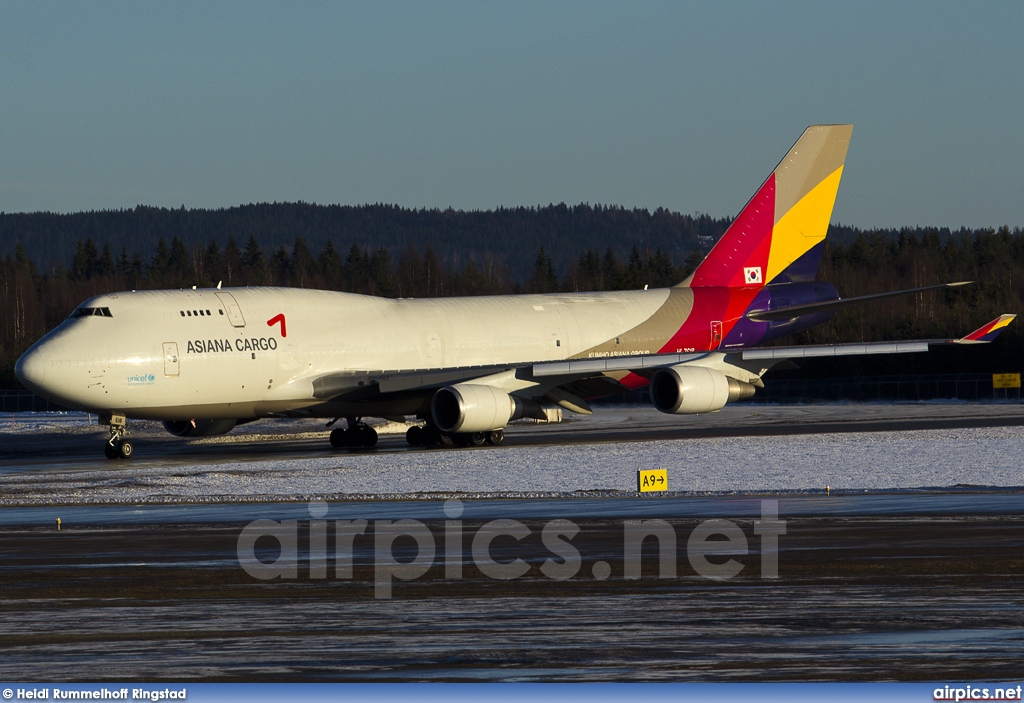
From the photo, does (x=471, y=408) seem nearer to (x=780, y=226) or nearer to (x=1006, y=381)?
(x=780, y=226)

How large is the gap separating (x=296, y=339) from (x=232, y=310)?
1.69 meters

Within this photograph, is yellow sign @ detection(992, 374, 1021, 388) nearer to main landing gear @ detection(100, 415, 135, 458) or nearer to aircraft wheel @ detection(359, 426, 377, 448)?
aircraft wheel @ detection(359, 426, 377, 448)

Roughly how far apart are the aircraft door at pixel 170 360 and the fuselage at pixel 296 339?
0.02 meters

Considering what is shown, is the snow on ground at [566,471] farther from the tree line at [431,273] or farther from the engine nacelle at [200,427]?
the tree line at [431,273]

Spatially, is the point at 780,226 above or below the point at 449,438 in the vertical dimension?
above

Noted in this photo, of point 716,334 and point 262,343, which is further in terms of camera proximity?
point 716,334

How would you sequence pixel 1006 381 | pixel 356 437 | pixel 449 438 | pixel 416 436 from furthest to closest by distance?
pixel 1006 381, pixel 356 437, pixel 416 436, pixel 449 438

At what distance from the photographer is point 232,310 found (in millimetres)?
34594

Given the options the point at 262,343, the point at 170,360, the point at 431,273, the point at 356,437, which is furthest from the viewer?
the point at 431,273

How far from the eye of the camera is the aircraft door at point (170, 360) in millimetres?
32875

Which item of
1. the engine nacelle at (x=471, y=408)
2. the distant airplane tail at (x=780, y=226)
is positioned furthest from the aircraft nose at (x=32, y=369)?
the distant airplane tail at (x=780, y=226)

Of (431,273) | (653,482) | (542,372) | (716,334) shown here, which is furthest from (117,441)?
(431,273)

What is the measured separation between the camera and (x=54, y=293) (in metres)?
150

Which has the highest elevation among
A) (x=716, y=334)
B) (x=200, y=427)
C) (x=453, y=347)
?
(x=716, y=334)
